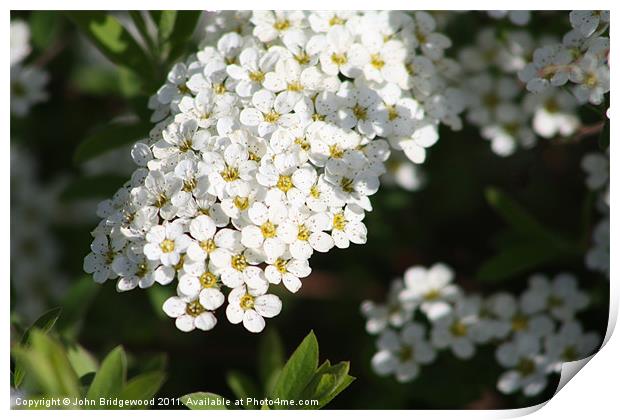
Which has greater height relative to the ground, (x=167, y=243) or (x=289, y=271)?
(x=167, y=243)

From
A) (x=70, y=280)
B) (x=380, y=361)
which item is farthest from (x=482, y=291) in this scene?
(x=70, y=280)

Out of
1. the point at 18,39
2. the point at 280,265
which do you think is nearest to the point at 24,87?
the point at 18,39

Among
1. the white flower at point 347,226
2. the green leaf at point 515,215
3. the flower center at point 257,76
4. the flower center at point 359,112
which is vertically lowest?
the green leaf at point 515,215

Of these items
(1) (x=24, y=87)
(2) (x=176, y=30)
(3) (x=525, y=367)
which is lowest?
(3) (x=525, y=367)

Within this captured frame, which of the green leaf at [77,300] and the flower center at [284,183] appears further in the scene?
the green leaf at [77,300]

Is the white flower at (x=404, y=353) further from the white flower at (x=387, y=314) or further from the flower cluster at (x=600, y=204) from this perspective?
the flower cluster at (x=600, y=204)

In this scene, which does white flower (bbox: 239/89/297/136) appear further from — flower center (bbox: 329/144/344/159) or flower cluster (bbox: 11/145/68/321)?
flower cluster (bbox: 11/145/68/321)

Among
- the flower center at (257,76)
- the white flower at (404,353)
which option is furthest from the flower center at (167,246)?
the white flower at (404,353)

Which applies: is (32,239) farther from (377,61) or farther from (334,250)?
(377,61)
